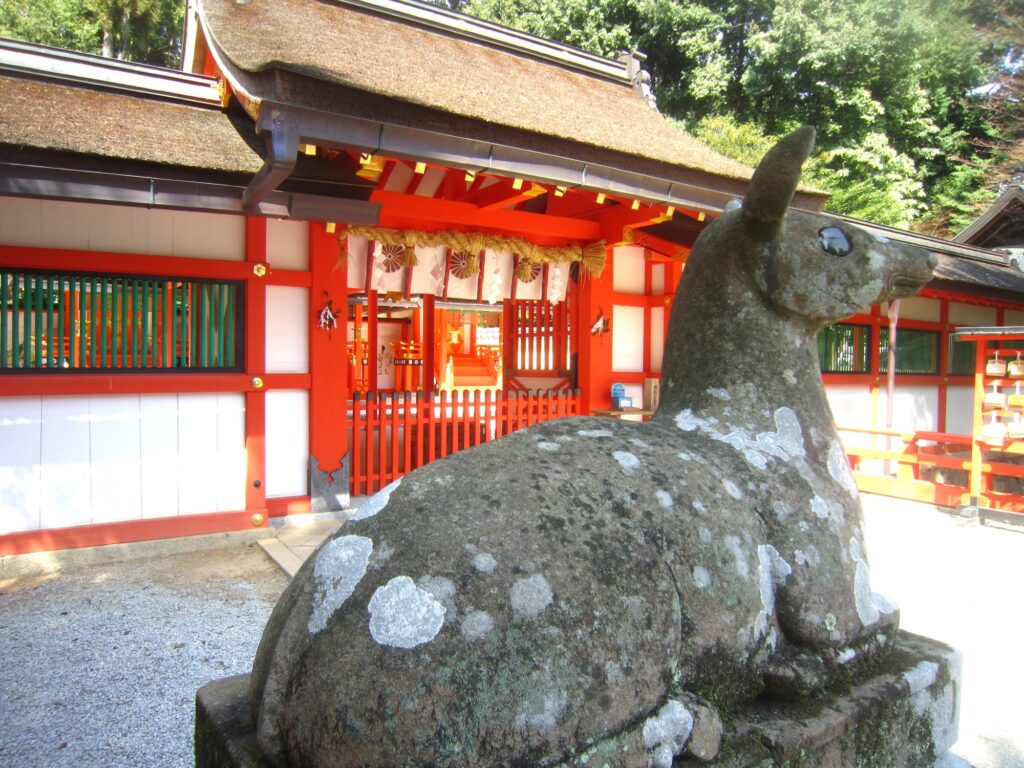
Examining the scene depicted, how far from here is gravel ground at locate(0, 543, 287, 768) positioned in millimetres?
2848

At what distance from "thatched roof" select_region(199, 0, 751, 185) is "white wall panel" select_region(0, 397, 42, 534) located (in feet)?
9.70

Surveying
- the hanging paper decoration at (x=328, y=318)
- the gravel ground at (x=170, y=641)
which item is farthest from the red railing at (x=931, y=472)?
the hanging paper decoration at (x=328, y=318)

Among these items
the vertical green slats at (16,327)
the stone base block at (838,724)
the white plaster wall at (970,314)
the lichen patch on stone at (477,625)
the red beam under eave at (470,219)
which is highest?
the red beam under eave at (470,219)

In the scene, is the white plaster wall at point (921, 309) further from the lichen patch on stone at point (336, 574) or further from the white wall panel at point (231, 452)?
the lichen patch on stone at point (336, 574)

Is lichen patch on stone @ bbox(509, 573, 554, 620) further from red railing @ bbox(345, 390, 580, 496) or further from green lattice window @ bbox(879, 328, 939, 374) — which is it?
green lattice window @ bbox(879, 328, 939, 374)

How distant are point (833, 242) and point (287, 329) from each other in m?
5.04

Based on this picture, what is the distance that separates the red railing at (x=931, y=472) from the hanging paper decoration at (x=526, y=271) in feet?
14.6

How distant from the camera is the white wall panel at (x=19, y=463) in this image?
16.3 ft

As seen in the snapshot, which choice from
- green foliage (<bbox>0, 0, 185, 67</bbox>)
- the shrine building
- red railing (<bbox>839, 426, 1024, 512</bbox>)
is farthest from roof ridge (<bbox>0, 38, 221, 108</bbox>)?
green foliage (<bbox>0, 0, 185, 67</bbox>)

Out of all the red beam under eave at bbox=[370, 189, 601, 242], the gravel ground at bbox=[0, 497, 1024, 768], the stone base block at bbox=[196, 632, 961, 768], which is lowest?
the gravel ground at bbox=[0, 497, 1024, 768]

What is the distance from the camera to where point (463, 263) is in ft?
23.8

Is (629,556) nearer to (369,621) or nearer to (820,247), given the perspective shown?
(369,621)

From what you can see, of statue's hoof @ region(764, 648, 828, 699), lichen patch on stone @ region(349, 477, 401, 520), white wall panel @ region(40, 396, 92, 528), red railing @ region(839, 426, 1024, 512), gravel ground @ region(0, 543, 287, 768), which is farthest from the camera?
red railing @ region(839, 426, 1024, 512)

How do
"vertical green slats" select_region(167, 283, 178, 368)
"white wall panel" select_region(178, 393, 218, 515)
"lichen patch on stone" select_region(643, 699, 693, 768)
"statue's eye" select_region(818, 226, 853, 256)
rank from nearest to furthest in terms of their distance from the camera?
1. "lichen patch on stone" select_region(643, 699, 693, 768)
2. "statue's eye" select_region(818, 226, 853, 256)
3. "vertical green slats" select_region(167, 283, 178, 368)
4. "white wall panel" select_region(178, 393, 218, 515)
